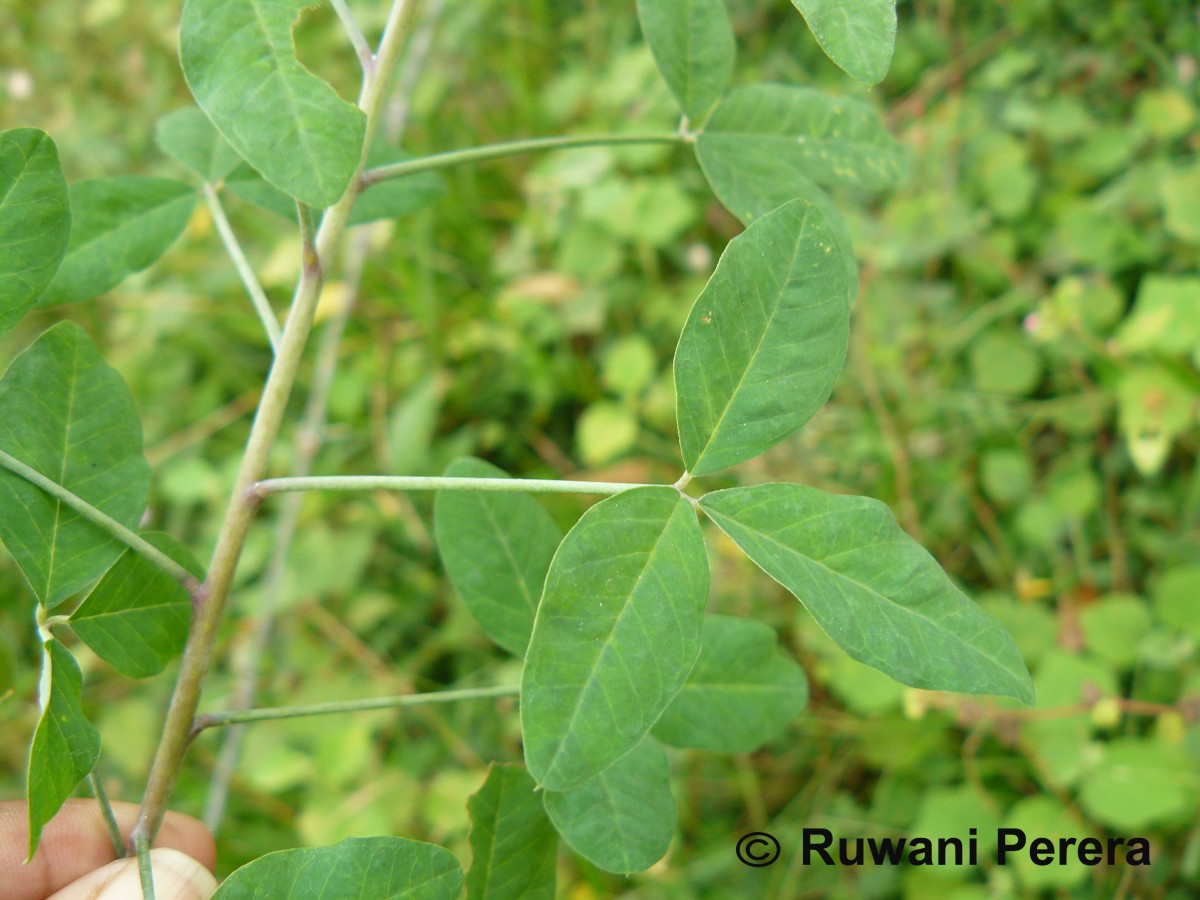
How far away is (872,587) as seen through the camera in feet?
1.94

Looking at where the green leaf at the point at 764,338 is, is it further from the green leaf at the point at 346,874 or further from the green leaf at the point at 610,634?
the green leaf at the point at 346,874

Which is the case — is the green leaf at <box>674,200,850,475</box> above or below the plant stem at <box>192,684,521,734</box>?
above

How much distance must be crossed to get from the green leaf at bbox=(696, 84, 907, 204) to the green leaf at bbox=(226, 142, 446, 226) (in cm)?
27

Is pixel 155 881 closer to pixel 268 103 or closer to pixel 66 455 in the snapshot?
pixel 66 455

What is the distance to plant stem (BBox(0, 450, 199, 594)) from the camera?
65cm

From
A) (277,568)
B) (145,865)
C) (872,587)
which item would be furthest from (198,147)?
(277,568)

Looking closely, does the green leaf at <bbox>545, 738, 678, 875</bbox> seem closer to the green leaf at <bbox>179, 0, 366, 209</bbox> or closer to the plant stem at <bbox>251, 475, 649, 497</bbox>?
the plant stem at <bbox>251, 475, 649, 497</bbox>

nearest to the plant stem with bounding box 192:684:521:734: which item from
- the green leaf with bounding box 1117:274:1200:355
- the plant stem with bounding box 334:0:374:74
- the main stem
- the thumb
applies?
the main stem

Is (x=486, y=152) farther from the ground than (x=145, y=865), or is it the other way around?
(x=486, y=152)

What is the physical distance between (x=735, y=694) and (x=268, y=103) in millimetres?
626

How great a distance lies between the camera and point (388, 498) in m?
2.24

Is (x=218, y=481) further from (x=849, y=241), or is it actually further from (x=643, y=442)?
(x=849, y=241)

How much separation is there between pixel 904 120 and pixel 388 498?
63.3 inches

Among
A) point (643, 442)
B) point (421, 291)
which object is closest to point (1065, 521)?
point (643, 442)
